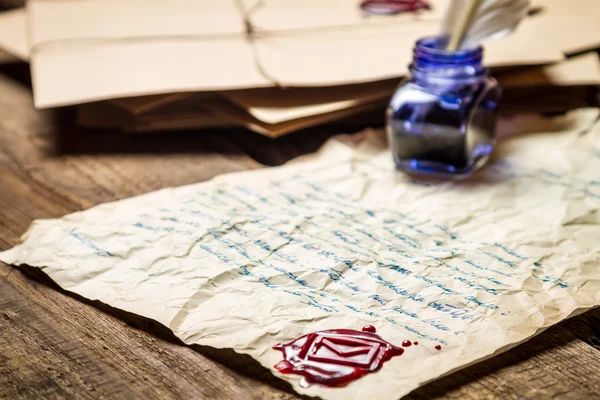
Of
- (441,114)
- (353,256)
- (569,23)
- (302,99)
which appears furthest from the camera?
(569,23)

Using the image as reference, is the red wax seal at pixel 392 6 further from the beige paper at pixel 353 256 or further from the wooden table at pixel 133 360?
the wooden table at pixel 133 360

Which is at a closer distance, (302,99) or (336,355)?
(336,355)

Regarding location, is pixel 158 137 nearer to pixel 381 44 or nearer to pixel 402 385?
pixel 381 44

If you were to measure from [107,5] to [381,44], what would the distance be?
455mm

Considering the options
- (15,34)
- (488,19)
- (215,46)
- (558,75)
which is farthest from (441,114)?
(15,34)

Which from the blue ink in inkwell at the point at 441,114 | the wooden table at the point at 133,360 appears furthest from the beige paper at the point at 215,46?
the wooden table at the point at 133,360

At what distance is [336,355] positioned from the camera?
0.48 metres

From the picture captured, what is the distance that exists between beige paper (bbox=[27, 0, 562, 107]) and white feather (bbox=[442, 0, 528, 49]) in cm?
10

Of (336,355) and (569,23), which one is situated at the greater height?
(569,23)

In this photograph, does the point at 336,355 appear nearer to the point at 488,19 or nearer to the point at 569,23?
the point at 488,19

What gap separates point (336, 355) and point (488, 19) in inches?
17.0

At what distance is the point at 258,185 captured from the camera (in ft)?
2.35

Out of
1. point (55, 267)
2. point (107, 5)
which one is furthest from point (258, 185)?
point (107, 5)

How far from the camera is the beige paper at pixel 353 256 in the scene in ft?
1.65
